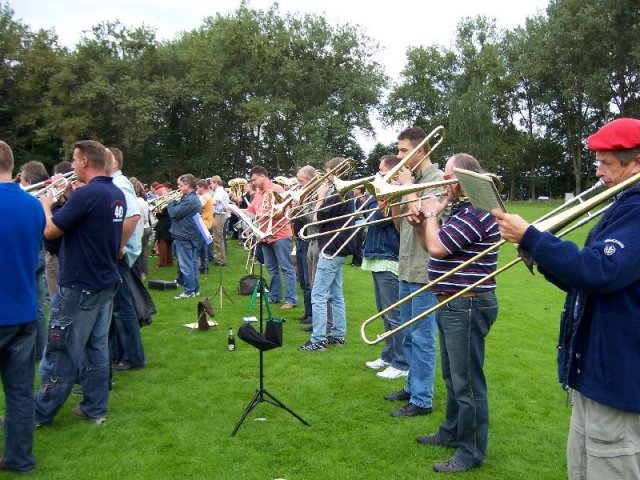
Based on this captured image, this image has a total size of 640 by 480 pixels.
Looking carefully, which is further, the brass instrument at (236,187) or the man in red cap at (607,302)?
the brass instrument at (236,187)

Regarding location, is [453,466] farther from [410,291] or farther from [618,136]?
[618,136]

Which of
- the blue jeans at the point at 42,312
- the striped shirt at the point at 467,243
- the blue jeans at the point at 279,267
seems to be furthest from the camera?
the blue jeans at the point at 279,267

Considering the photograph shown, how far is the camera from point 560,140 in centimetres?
5250

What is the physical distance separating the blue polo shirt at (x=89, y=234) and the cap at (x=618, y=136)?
369 centimetres

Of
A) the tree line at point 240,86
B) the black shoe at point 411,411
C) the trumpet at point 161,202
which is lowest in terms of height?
the black shoe at point 411,411

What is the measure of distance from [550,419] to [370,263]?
2.31m

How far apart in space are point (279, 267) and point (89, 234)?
17.4ft

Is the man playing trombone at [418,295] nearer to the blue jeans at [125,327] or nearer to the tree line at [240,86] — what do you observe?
the blue jeans at [125,327]

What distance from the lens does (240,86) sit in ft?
124

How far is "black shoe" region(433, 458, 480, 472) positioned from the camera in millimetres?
4059

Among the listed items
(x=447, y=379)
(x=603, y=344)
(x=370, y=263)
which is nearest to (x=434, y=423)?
(x=447, y=379)

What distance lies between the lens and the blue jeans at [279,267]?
376 inches

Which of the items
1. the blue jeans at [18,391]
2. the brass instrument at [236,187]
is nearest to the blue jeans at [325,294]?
the blue jeans at [18,391]

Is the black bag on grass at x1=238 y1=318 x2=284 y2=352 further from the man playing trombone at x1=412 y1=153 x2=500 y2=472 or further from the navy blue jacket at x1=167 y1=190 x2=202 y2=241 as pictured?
the navy blue jacket at x1=167 y1=190 x2=202 y2=241
